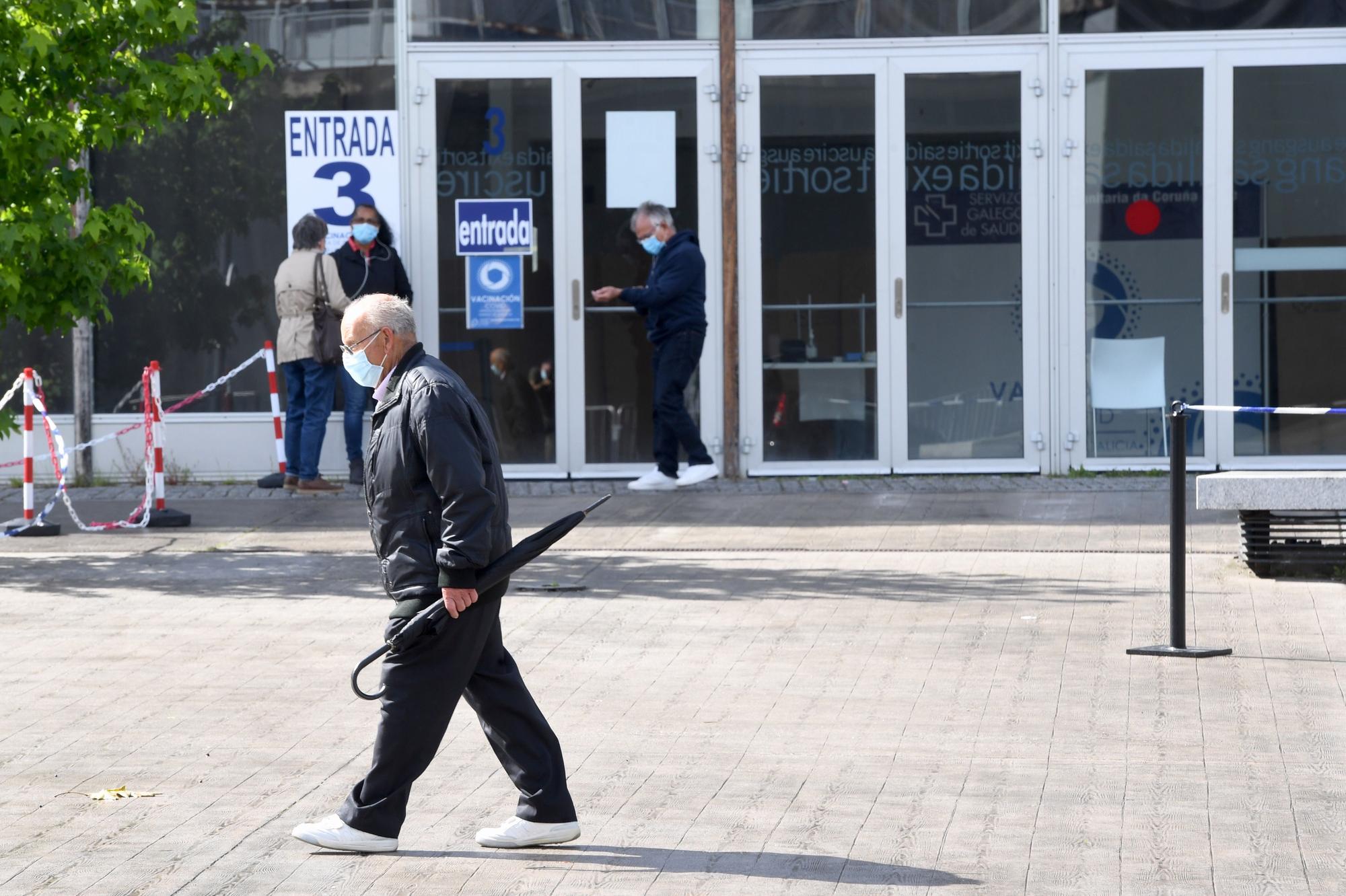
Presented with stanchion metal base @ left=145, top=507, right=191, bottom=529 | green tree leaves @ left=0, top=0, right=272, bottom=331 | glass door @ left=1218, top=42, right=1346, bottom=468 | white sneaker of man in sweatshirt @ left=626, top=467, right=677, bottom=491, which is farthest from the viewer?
glass door @ left=1218, top=42, right=1346, bottom=468

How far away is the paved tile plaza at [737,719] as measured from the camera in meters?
5.27

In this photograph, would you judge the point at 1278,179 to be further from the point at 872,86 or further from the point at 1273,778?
the point at 1273,778

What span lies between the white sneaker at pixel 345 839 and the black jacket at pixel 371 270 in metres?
9.22

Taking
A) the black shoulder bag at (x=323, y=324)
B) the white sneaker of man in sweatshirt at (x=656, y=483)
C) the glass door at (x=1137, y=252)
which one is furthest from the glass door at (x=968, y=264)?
the black shoulder bag at (x=323, y=324)

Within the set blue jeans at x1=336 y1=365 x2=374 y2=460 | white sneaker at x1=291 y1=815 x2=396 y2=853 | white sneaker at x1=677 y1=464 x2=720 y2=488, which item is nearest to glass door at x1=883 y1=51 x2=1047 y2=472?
white sneaker at x1=677 y1=464 x2=720 y2=488

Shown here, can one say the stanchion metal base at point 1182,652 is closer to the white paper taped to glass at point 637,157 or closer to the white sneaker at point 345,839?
the white sneaker at point 345,839

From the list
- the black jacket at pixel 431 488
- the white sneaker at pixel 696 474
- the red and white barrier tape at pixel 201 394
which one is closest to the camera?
the black jacket at pixel 431 488

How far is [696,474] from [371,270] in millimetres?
2794

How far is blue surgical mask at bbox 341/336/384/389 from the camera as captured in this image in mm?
5484

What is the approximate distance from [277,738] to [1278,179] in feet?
34.8

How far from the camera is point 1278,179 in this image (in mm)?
15047

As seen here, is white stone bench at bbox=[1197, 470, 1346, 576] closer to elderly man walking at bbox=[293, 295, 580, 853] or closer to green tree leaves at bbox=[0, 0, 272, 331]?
elderly man walking at bbox=[293, 295, 580, 853]

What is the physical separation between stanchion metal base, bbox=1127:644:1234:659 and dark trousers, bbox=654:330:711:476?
6.30m

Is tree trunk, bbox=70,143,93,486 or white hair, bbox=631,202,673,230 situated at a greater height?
white hair, bbox=631,202,673,230
